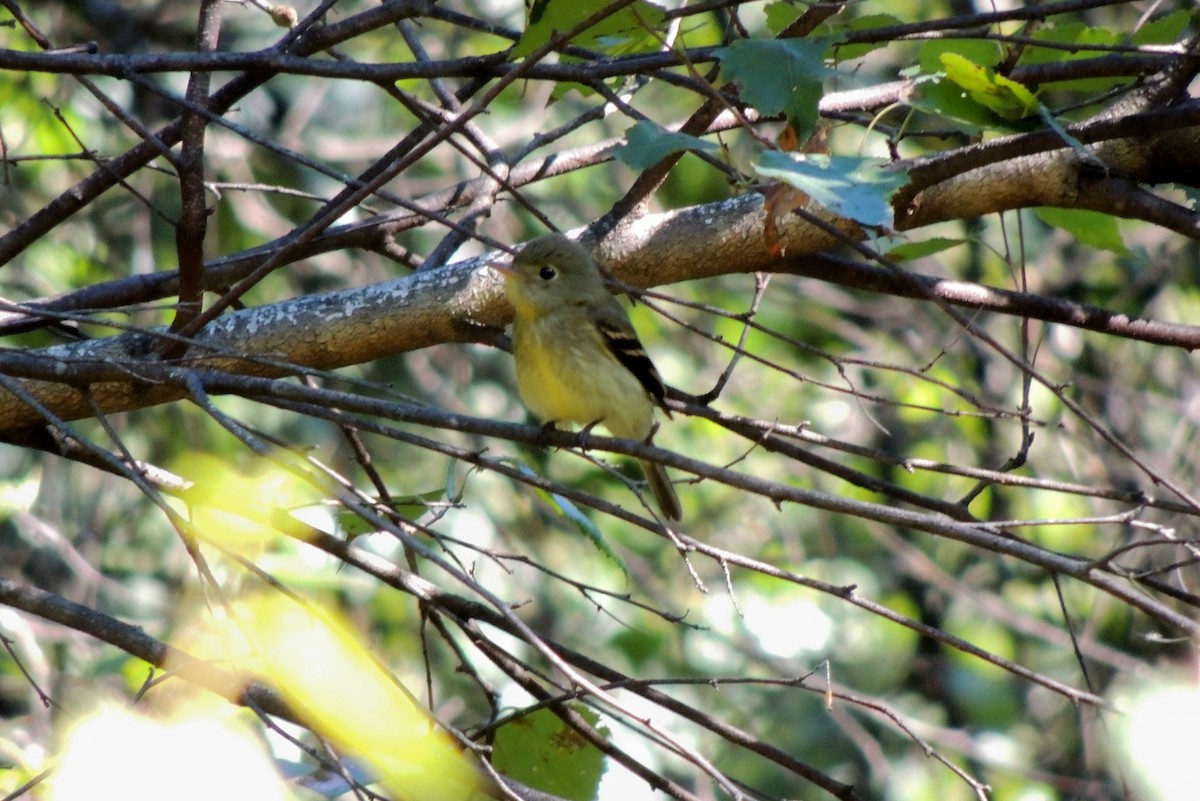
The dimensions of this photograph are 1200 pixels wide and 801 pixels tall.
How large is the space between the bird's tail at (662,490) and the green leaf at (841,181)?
116 inches

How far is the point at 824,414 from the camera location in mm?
9281

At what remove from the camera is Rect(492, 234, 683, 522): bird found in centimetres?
486

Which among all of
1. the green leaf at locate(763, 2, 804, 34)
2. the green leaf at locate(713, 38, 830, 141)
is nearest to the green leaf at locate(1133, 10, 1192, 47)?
the green leaf at locate(763, 2, 804, 34)

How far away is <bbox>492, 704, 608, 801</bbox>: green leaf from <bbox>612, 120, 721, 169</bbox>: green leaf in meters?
1.44

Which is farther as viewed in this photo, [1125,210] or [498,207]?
[498,207]

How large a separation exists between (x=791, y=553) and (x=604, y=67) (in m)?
5.58

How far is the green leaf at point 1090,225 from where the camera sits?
365 cm

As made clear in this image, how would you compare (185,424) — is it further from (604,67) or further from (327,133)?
(604,67)

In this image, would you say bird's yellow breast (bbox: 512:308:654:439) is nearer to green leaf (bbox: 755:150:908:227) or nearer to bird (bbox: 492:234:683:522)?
bird (bbox: 492:234:683:522)

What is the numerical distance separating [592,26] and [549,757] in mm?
1715

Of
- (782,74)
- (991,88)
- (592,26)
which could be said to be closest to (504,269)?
(592,26)

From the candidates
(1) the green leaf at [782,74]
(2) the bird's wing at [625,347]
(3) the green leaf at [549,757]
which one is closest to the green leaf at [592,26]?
(1) the green leaf at [782,74]

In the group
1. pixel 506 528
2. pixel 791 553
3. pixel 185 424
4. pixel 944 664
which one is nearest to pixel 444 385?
pixel 506 528

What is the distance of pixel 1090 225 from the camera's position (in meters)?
3.68
